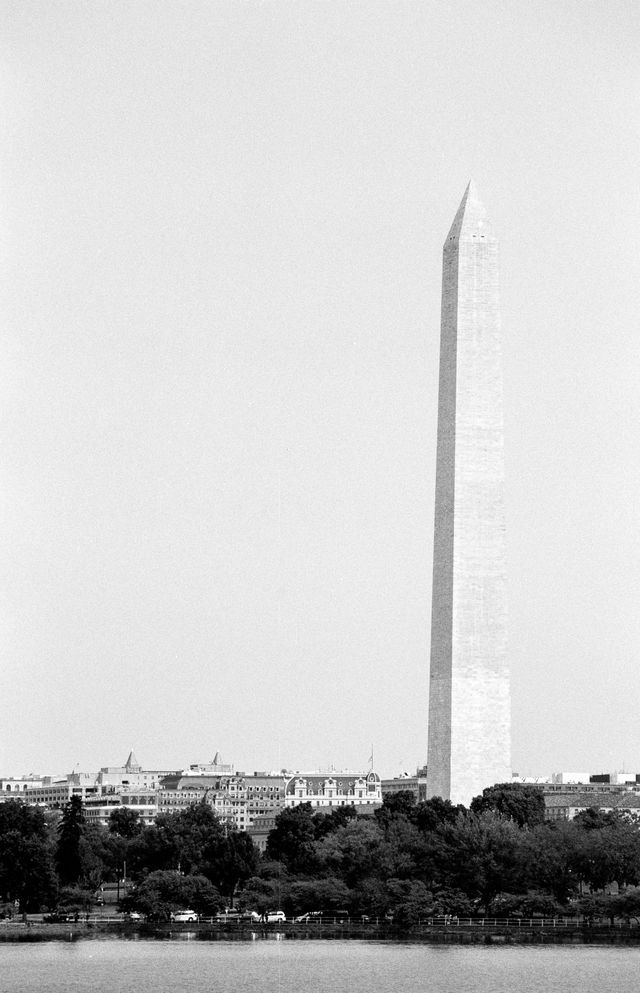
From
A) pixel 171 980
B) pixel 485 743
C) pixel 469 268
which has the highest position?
pixel 469 268

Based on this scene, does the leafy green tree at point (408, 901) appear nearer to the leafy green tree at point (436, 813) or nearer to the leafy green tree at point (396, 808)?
the leafy green tree at point (436, 813)

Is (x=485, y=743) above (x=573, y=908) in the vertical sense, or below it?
above

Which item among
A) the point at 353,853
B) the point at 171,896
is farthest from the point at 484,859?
the point at 171,896

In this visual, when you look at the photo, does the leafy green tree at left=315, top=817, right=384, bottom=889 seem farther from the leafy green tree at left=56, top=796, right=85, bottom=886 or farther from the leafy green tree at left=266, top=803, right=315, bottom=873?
the leafy green tree at left=56, top=796, right=85, bottom=886

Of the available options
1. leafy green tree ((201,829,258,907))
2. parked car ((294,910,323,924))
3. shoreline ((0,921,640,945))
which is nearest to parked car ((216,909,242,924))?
shoreline ((0,921,640,945))

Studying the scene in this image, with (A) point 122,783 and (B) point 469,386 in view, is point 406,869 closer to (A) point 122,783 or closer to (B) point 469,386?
(B) point 469,386

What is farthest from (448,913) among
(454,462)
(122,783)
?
(122,783)
